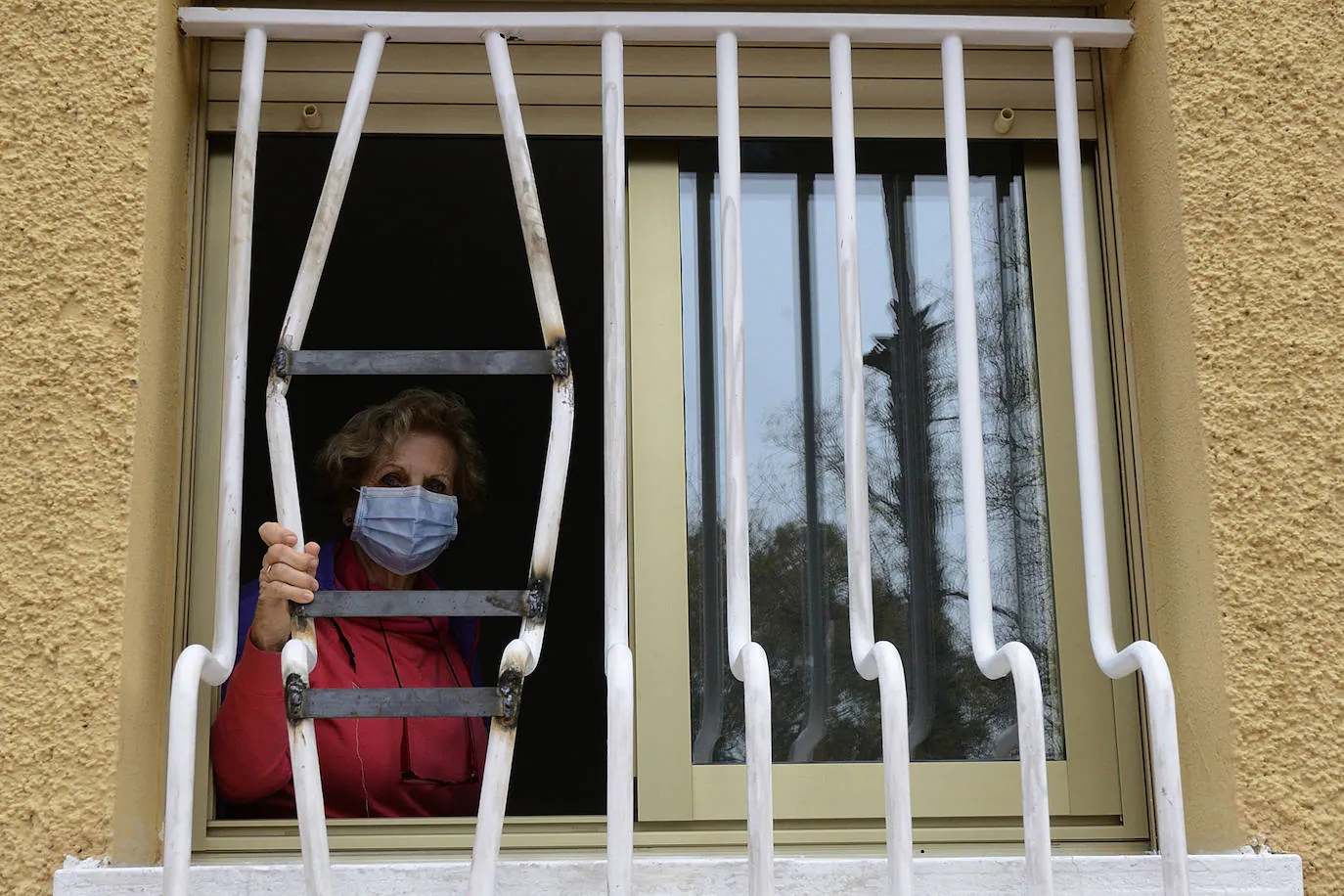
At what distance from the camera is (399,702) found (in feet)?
6.27

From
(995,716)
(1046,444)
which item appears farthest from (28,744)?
(1046,444)

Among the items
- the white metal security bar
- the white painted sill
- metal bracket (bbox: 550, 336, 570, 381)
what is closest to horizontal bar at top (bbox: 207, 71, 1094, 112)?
the white metal security bar

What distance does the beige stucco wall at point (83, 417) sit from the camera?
6.24ft

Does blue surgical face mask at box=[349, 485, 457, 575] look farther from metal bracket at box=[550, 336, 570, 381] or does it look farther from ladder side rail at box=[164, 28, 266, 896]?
metal bracket at box=[550, 336, 570, 381]

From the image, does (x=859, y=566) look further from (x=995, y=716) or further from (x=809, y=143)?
(x=809, y=143)

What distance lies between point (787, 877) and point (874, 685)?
52 cm

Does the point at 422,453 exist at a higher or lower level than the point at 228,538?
higher

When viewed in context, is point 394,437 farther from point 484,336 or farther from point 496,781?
point 484,336

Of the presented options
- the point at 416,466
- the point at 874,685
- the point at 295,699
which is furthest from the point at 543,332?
the point at 416,466

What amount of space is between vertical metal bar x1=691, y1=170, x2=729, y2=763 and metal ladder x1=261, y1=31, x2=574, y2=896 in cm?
42

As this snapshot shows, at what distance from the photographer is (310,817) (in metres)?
1.82

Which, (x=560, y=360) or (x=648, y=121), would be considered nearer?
(x=560, y=360)

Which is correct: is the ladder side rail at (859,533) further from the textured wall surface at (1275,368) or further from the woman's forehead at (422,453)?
the woman's forehead at (422,453)

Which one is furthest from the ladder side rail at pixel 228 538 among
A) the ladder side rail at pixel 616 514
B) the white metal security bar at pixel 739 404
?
the ladder side rail at pixel 616 514
